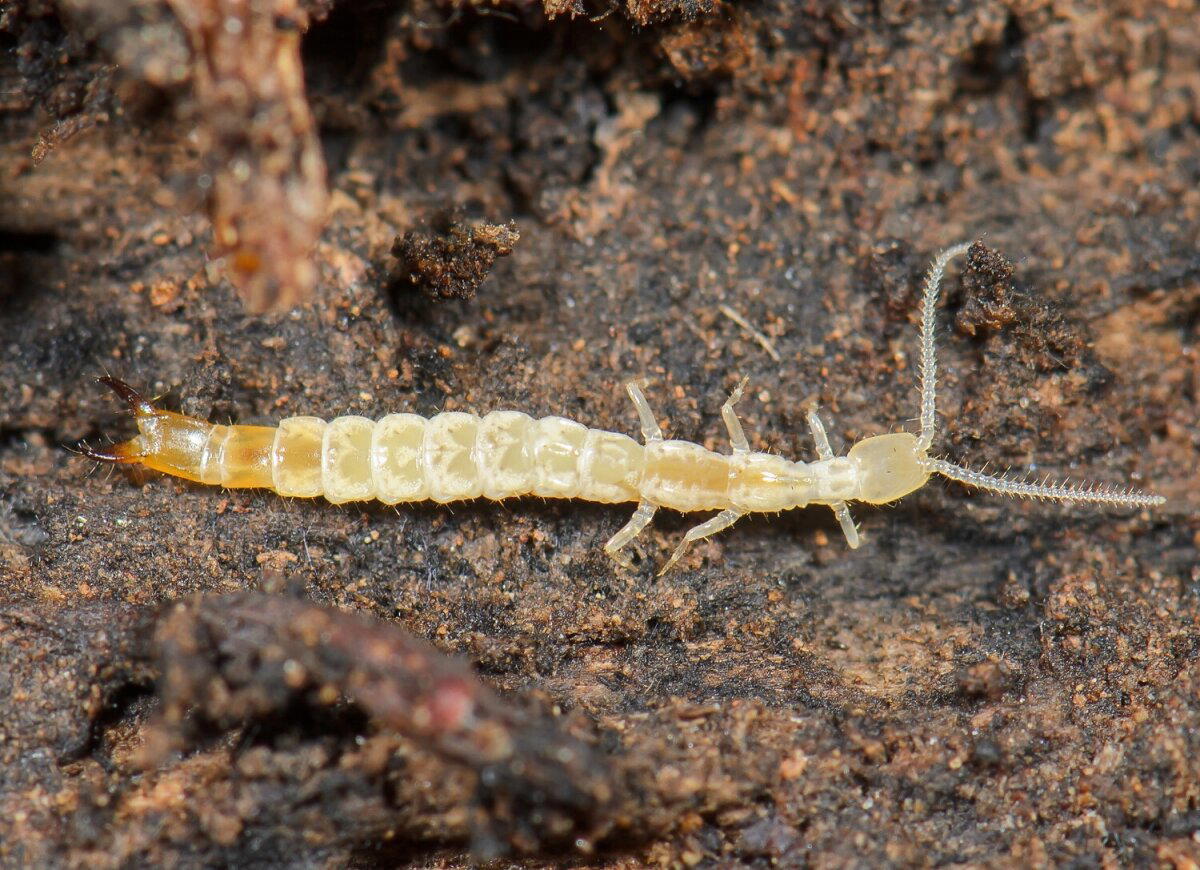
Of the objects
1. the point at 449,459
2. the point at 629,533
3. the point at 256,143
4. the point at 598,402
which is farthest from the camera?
the point at 598,402

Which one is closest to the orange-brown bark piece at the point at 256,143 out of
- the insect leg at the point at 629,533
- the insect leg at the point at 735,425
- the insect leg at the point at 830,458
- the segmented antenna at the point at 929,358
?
the insect leg at the point at 629,533

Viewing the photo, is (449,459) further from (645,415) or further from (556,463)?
(645,415)

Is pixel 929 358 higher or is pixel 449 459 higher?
pixel 929 358

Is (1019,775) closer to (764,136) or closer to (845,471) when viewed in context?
(845,471)

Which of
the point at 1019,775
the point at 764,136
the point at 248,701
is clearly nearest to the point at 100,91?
the point at 248,701

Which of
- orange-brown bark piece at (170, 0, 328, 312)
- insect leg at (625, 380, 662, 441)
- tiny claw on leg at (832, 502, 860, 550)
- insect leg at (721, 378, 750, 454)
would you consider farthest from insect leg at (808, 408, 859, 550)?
orange-brown bark piece at (170, 0, 328, 312)

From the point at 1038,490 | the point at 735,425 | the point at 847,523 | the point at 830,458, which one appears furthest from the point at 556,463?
the point at 1038,490

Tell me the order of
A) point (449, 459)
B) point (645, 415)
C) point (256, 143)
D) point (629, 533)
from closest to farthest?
point (256, 143), point (449, 459), point (629, 533), point (645, 415)
